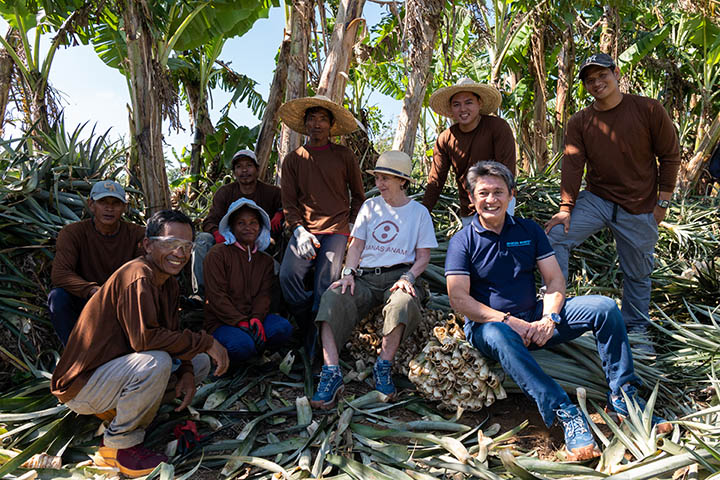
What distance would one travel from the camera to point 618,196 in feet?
12.4

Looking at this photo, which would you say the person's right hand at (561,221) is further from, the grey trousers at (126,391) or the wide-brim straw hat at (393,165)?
the grey trousers at (126,391)

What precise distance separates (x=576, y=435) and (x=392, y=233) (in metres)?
1.68

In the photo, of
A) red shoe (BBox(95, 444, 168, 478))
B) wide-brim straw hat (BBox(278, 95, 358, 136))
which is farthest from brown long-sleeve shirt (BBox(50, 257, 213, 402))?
wide-brim straw hat (BBox(278, 95, 358, 136))

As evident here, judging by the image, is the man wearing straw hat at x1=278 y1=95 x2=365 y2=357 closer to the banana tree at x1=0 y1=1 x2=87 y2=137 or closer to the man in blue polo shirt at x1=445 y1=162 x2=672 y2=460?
the man in blue polo shirt at x1=445 y1=162 x2=672 y2=460

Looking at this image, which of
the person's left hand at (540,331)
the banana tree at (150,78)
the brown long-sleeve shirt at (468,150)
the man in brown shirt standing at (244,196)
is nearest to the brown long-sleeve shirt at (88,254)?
the man in brown shirt standing at (244,196)

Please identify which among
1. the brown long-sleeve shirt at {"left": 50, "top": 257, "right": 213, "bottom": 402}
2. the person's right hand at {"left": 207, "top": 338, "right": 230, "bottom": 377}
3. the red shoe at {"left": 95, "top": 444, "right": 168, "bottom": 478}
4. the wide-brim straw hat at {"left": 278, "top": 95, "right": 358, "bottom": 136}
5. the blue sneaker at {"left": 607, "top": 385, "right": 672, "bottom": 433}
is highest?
the wide-brim straw hat at {"left": 278, "top": 95, "right": 358, "bottom": 136}

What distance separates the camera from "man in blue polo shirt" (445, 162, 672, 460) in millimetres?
2762

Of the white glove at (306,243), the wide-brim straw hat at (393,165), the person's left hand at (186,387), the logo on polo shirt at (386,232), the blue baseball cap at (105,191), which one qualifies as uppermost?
the wide-brim straw hat at (393,165)

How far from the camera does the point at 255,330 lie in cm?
360

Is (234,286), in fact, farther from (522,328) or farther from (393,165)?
(522,328)

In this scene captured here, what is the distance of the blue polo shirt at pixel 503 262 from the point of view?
301 centimetres

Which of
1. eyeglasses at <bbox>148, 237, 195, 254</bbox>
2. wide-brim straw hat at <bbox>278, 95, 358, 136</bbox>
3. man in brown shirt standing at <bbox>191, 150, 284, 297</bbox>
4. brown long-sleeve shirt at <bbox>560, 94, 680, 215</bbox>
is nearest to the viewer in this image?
eyeglasses at <bbox>148, 237, 195, 254</bbox>

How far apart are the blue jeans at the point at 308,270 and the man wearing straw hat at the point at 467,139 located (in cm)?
88

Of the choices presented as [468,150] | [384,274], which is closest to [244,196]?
[384,274]
